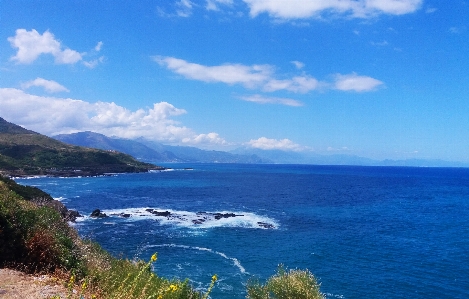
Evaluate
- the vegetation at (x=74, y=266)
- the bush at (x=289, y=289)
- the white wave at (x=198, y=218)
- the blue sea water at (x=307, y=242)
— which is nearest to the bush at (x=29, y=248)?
the vegetation at (x=74, y=266)

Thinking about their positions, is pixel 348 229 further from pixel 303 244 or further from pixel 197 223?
pixel 197 223

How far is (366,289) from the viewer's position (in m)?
32.3

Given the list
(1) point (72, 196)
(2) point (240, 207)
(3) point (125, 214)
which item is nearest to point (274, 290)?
(3) point (125, 214)

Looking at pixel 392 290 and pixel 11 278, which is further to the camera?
pixel 392 290

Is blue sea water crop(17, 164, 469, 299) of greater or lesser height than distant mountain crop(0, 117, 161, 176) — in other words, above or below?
below

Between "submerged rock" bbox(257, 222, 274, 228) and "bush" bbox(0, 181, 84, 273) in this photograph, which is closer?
"bush" bbox(0, 181, 84, 273)

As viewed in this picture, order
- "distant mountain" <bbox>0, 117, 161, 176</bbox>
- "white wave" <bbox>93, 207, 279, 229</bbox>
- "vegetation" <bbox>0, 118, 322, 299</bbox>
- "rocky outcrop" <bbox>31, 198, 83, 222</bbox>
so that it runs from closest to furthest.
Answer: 1. "vegetation" <bbox>0, 118, 322, 299</bbox>
2. "rocky outcrop" <bbox>31, 198, 83, 222</bbox>
3. "white wave" <bbox>93, 207, 279, 229</bbox>
4. "distant mountain" <bbox>0, 117, 161, 176</bbox>

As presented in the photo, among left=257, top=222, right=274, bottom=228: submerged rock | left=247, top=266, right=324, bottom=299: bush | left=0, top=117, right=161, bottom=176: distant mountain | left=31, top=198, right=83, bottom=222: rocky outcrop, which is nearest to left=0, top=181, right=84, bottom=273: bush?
left=31, top=198, right=83, bottom=222: rocky outcrop

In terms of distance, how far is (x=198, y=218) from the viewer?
66.1 meters

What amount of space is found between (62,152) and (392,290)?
19545 cm

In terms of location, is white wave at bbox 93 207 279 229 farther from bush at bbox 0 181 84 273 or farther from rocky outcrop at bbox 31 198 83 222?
bush at bbox 0 181 84 273

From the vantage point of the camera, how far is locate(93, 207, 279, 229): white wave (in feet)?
198

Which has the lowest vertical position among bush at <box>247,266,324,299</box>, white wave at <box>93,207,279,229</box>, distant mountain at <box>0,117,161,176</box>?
white wave at <box>93,207,279,229</box>

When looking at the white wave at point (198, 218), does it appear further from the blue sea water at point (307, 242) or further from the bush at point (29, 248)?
the bush at point (29, 248)
